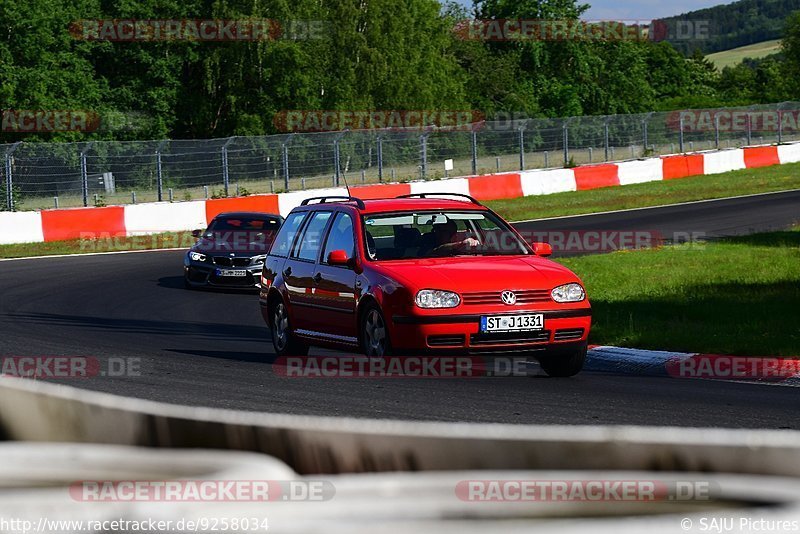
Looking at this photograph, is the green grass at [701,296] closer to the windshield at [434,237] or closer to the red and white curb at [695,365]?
the red and white curb at [695,365]

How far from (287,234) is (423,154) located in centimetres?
2620

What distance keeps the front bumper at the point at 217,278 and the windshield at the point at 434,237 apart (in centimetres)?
969

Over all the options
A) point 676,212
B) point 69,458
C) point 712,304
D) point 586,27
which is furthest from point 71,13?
point 69,458

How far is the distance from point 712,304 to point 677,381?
4.41 metres

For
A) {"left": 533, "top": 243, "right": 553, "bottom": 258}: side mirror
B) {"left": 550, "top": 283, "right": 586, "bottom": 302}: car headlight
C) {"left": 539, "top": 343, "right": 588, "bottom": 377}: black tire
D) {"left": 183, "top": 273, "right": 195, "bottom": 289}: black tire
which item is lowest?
{"left": 183, "top": 273, "right": 195, "bottom": 289}: black tire

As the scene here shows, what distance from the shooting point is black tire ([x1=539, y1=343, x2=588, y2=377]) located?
420 inches

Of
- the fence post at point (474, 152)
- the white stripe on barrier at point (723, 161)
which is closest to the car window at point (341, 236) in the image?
the fence post at point (474, 152)

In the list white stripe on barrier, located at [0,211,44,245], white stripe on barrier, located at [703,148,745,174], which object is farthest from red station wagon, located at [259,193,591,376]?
white stripe on barrier, located at [703,148,745,174]

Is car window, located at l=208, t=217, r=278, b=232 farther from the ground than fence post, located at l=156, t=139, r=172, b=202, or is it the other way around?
fence post, located at l=156, t=139, r=172, b=202

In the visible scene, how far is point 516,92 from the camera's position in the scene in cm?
9706

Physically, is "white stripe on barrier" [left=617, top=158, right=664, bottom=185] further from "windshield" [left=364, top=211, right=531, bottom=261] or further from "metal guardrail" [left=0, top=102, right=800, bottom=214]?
"windshield" [left=364, top=211, right=531, bottom=261]

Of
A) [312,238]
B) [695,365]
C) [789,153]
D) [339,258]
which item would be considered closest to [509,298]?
[339,258]

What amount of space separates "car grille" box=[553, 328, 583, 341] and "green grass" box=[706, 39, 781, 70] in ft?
537

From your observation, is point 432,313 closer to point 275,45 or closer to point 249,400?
point 249,400
